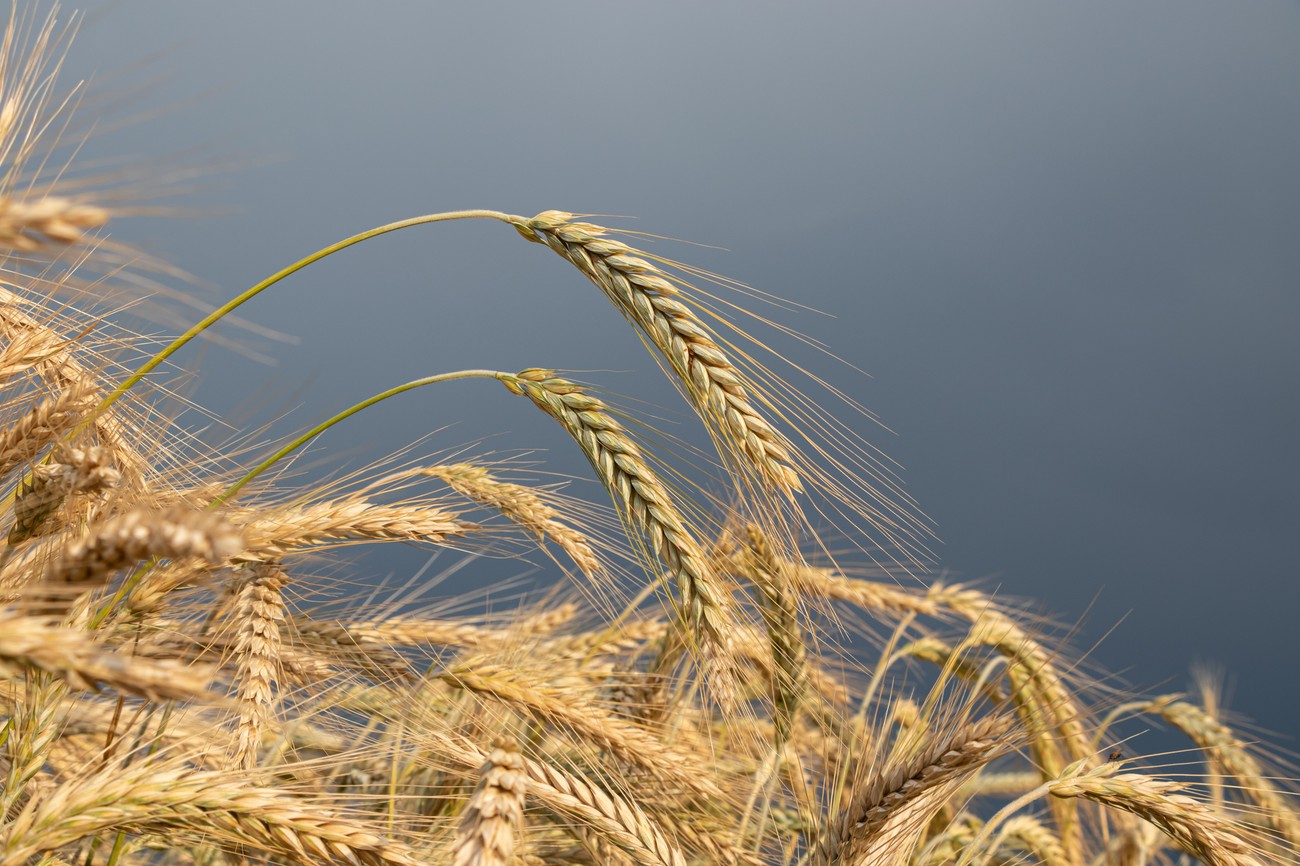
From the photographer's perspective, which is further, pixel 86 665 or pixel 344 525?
pixel 344 525

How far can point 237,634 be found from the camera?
155 cm

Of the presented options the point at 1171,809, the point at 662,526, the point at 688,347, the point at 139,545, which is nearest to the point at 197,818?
the point at 139,545

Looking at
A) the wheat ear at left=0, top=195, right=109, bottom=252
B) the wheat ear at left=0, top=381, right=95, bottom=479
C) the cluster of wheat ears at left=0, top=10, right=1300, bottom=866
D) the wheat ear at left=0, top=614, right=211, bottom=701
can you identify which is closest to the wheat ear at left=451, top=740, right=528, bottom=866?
the cluster of wheat ears at left=0, top=10, right=1300, bottom=866

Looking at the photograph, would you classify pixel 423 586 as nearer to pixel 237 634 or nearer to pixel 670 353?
pixel 237 634

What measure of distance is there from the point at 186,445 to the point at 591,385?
0.88 m

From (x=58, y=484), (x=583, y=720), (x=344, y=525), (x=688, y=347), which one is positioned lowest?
(x=583, y=720)

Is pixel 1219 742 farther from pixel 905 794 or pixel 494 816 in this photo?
pixel 494 816

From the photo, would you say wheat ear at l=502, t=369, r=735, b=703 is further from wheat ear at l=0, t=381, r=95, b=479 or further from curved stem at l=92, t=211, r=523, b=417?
wheat ear at l=0, t=381, r=95, b=479

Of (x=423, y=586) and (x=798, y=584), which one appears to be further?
(x=423, y=586)

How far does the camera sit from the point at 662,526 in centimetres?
160

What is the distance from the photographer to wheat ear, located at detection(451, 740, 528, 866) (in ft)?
3.49

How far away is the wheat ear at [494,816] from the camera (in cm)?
106

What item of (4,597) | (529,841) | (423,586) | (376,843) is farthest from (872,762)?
(4,597)

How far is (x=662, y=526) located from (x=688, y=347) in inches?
12.6
